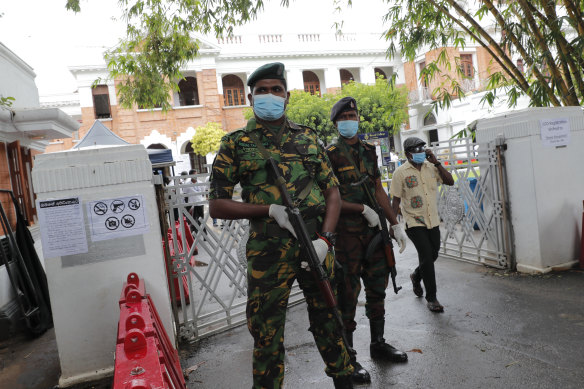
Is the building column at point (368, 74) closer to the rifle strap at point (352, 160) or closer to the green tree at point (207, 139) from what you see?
the green tree at point (207, 139)

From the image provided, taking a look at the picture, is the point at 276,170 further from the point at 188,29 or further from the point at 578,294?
the point at 188,29

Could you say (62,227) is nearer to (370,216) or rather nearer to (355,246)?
(355,246)

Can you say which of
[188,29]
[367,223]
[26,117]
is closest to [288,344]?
[367,223]

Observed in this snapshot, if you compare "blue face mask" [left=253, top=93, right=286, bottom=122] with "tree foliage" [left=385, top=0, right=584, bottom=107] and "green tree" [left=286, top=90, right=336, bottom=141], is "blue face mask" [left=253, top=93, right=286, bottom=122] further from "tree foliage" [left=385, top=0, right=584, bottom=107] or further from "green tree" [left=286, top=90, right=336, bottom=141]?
"green tree" [left=286, top=90, right=336, bottom=141]

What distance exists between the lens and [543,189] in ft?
17.6

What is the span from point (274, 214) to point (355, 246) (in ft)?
4.04

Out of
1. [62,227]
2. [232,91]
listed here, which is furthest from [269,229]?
[232,91]

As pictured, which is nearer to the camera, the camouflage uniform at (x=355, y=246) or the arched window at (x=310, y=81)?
the camouflage uniform at (x=355, y=246)

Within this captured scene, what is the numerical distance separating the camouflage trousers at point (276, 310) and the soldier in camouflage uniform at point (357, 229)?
0.86 metres

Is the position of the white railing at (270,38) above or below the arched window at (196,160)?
above

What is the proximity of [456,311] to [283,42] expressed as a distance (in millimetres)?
27679

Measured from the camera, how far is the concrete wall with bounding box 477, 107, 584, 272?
534 cm

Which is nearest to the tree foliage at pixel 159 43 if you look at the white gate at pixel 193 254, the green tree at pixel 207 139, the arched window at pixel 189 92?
the white gate at pixel 193 254

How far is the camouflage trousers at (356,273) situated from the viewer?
10.9ft
